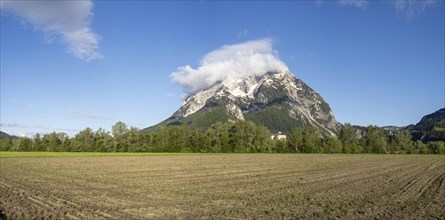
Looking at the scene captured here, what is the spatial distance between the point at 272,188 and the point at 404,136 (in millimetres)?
154798

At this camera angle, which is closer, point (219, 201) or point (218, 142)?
point (219, 201)

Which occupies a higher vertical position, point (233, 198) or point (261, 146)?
point (261, 146)

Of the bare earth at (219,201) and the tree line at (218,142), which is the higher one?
the tree line at (218,142)

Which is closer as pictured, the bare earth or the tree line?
the bare earth

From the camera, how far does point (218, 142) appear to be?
433 ft

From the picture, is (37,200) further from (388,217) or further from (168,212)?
(388,217)

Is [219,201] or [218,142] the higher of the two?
[218,142]

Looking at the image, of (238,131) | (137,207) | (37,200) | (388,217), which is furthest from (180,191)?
(238,131)

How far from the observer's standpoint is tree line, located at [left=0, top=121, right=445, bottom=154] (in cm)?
13212

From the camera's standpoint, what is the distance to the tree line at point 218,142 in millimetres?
132125

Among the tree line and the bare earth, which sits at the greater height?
the tree line

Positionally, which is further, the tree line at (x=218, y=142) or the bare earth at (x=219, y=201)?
the tree line at (x=218, y=142)

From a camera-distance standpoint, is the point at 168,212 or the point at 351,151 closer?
the point at 168,212

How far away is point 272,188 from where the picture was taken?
81.1 feet
